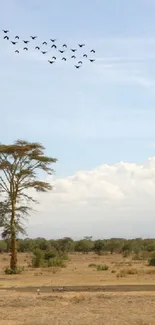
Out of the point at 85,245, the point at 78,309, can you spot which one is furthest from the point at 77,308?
the point at 85,245

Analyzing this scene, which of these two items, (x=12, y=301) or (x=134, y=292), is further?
(x=134, y=292)

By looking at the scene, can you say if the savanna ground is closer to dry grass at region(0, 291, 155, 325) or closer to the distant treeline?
dry grass at region(0, 291, 155, 325)

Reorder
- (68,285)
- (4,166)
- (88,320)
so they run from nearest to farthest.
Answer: (88,320) → (68,285) → (4,166)

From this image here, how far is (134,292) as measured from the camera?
2459 cm

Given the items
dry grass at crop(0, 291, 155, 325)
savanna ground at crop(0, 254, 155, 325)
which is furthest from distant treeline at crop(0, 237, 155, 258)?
dry grass at crop(0, 291, 155, 325)

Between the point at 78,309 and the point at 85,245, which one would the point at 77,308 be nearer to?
the point at 78,309

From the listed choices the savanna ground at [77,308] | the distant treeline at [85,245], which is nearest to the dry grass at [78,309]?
the savanna ground at [77,308]

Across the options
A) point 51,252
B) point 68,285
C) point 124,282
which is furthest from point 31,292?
point 51,252

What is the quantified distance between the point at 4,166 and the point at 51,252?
16.6 metres

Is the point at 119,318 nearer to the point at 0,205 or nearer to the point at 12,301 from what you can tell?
the point at 12,301

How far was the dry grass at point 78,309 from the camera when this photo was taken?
1684 centimetres

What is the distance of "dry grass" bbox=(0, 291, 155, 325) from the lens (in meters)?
16.8

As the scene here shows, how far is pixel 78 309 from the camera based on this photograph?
62.8 ft

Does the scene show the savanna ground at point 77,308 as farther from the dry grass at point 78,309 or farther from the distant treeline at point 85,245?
the distant treeline at point 85,245
